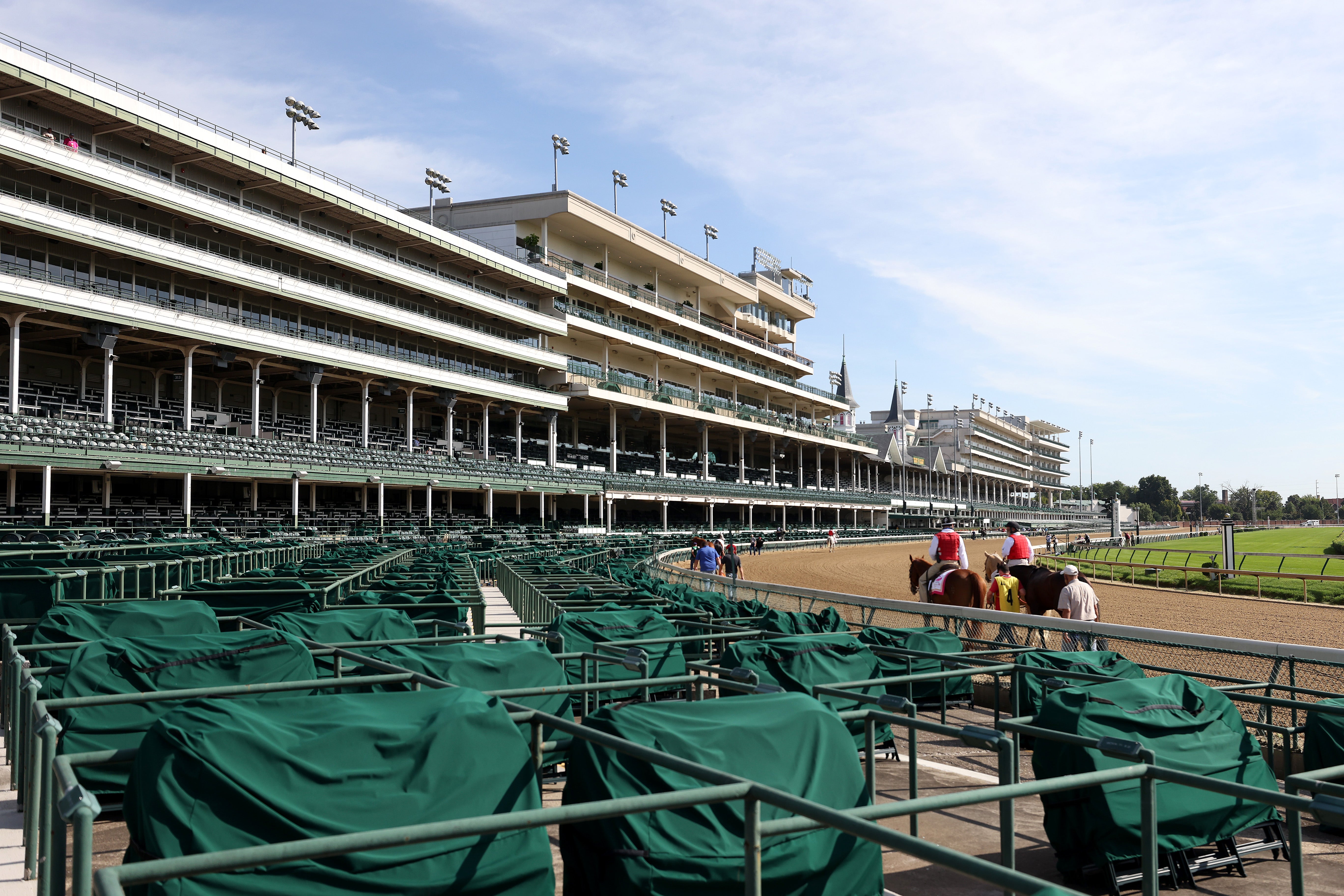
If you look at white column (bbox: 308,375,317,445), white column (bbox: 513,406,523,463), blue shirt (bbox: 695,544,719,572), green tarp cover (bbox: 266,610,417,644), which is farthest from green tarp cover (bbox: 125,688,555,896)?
white column (bbox: 513,406,523,463)

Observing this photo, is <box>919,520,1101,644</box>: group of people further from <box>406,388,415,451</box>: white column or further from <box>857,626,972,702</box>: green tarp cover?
<box>406,388,415,451</box>: white column

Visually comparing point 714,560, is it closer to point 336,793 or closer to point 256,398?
point 336,793

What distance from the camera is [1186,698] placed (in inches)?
256

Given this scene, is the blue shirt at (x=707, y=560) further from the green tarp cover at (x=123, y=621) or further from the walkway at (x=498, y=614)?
the green tarp cover at (x=123, y=621)

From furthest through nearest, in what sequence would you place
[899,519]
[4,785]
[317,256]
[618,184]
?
1. [899,519]
2. [618,184]
3. [317,256]
4. [4,785]

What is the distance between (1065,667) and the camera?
8.85m

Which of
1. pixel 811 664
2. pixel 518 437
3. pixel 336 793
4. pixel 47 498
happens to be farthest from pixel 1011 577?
pixel 518 437

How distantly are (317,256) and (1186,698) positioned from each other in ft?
159

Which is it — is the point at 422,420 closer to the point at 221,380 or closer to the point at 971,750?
the point at 221,380

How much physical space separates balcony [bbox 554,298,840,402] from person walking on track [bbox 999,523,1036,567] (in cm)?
5314

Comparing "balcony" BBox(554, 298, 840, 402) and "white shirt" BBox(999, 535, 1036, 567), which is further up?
"balcony" BBox(554, 298, 840, 402)

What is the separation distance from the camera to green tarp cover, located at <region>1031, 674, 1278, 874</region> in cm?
573

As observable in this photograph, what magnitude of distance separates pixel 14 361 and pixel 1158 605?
39.5 metres

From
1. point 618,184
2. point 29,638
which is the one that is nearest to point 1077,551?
point 618,184
